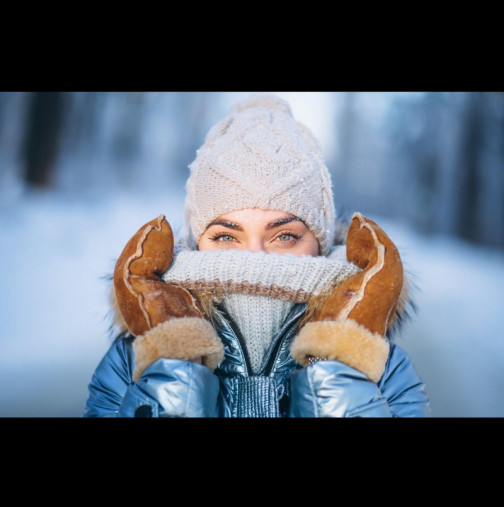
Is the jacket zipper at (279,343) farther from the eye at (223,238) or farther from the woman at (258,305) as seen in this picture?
the eye at (223,238)

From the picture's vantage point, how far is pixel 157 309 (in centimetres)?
89

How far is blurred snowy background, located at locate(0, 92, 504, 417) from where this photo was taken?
4.71ft

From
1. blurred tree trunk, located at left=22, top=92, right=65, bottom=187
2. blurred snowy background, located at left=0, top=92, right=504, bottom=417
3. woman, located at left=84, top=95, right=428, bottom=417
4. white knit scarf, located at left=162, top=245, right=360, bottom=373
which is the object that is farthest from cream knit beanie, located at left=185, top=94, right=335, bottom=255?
blurred tree trunk, located at left=22, top=92, right=65, bottom=187

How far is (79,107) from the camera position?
1.55m

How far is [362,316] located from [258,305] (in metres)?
0.22

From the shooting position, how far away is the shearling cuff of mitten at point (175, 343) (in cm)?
84

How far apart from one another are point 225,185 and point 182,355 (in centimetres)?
42

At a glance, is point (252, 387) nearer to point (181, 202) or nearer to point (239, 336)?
point (239, 336)

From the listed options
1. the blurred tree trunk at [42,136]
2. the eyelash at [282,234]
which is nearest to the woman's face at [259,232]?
the eyelash at [282,234]

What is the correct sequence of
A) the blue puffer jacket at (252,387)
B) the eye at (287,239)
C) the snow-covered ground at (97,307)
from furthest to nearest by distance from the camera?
1. the snow-covered ground at (97,307)
2. the eye at (287,239)
3. the blue puffer jacket at (252,387)

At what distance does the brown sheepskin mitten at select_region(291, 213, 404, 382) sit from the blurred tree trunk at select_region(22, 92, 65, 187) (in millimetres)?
1090

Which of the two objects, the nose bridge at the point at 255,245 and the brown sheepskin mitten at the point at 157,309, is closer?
the brown sheepskin mitten at the point at 157,309

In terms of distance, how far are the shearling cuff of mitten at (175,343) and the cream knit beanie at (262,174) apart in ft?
1.03

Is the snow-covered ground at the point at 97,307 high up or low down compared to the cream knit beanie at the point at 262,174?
down
